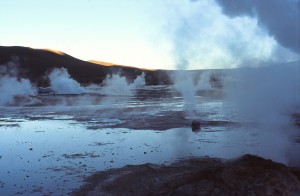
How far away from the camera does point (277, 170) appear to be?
357 inches

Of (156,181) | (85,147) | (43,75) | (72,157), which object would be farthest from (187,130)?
(43,75)

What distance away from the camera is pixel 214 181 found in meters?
9.11

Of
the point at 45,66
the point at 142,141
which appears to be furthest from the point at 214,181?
the point at 45,66

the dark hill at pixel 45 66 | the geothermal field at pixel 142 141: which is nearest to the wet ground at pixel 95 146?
the geothermal field at pixel 142 141

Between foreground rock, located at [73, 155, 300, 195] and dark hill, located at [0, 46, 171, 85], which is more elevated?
dark hill, located at [0, 46, 171, 85]

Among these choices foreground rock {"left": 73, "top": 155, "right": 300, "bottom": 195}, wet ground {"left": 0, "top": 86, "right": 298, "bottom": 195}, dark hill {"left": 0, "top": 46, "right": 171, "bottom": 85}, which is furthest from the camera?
dark hill {"left": 0, "top": 46, "right": 171, "bottom": 85}

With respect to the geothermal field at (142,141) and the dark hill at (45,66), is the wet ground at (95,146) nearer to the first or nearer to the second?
the geothermal field at (142,141)

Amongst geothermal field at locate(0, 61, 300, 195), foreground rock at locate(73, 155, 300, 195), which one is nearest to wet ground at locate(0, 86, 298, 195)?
geothermal field at locate(0, 61, 300, 195)

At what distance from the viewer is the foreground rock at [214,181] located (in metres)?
8.70

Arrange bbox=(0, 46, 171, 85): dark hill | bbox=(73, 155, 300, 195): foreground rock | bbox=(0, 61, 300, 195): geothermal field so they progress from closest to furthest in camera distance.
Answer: bbox=(73, 155, 300, 195): foreground rock
bbox=(0, 61, 300, 195): geothermal field
bbox=(0, 46, 171, 85): dark hill

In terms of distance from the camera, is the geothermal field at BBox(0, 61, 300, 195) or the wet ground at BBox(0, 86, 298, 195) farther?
the geothermal field at BBox(0, 61, 300, 195)

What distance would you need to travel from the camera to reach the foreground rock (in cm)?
870

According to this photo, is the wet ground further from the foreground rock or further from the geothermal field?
the foreground rock

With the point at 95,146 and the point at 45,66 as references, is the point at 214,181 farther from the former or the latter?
the point at 45,66
